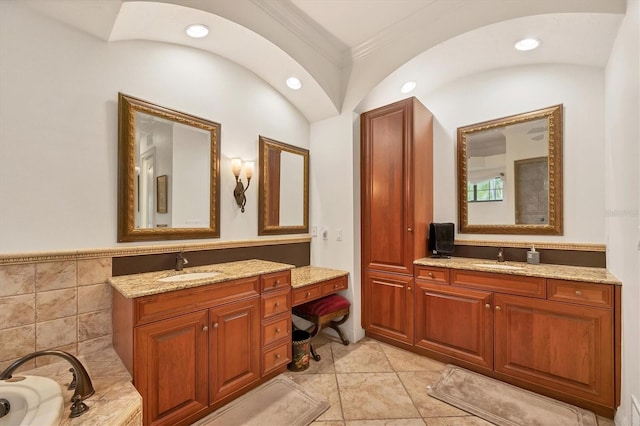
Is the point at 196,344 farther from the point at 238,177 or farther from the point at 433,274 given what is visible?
the point at 433,274

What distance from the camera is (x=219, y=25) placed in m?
2.07

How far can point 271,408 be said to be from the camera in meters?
1.87

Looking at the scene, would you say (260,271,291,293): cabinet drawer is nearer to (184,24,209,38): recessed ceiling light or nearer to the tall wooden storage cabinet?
the tall wooden storage cabinet

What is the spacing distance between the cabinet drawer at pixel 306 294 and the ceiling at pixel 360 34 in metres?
1.90

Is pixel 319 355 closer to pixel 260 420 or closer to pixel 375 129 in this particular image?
pixel 260 420

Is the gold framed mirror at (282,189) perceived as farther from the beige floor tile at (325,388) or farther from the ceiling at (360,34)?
the beige floor tile at (325,388)

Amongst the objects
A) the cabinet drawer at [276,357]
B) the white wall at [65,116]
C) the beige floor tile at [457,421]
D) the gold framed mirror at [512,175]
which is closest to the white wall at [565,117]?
the gold framed mirror at [512,175]

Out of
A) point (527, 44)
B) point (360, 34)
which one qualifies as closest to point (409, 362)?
point (527, 44)

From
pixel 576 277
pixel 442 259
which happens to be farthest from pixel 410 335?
pixel 576 277

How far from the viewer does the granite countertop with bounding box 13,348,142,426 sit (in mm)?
1186

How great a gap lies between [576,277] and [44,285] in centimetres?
342

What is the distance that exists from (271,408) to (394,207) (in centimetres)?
198

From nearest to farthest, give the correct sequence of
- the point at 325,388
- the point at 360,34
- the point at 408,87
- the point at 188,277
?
the point at 188,277
the point at 325,388
the point at 360,34
the point at 408,87

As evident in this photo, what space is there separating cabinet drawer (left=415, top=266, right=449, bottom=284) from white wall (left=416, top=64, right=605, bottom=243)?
64cm
